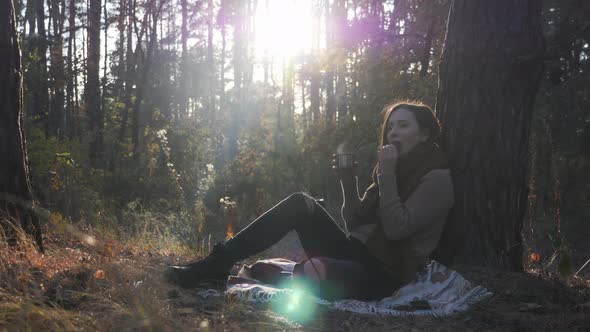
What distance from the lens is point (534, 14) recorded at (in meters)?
3.89

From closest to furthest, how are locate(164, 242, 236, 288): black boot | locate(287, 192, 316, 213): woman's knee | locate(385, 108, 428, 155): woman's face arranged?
locate(164, 242, 236, 288): black boot, locate(287, 192, 316, 213): woman's knee, locate(385, 108, 428, 155): woman's face

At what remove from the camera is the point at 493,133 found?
3.81 m

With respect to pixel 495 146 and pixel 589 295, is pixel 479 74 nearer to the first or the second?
pixel 495 146

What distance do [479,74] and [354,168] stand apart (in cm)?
111

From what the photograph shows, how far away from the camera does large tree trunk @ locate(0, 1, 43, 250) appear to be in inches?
147

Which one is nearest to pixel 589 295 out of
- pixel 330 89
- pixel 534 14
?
pixel 534 14

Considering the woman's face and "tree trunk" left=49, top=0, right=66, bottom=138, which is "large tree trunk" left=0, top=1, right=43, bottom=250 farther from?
"tree trunk" left=49, top=0, right=66, bottom=138

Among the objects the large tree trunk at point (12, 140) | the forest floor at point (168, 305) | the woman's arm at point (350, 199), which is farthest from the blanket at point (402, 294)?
the large tree trunk at point (12, 140)

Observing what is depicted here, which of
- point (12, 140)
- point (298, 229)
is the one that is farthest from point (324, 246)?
point (12, 140)

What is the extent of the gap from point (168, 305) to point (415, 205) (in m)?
1.49

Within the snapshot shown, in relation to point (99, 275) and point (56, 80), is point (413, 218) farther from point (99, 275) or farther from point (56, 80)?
point (56, 80)

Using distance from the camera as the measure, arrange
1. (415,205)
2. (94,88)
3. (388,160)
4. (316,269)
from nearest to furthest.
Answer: (316,269)
(415,205)
(388,160)
(94,88)

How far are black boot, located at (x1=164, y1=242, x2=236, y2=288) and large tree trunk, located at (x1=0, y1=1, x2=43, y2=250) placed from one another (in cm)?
119

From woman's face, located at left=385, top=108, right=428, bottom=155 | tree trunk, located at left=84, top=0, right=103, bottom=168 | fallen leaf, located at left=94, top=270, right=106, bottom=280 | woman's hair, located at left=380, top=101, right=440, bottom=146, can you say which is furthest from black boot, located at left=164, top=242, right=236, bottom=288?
tree trunk, located at left=84, top=0, right=103, bottom=168
